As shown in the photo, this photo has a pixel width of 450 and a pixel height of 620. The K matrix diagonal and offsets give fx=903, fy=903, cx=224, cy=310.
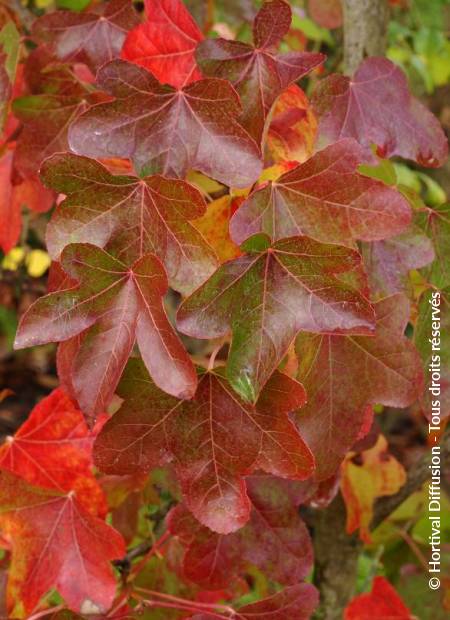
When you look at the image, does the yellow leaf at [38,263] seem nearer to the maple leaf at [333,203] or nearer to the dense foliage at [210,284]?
the dense foliage at [210,284]

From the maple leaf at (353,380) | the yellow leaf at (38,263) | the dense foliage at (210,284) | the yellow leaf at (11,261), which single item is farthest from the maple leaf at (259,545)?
the yellow leaf at (38,263)

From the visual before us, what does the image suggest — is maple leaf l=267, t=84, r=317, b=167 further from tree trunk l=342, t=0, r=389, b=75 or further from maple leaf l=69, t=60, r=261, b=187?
tree trunk l=342, t=0, r=389, b=75

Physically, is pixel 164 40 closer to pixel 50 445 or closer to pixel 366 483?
pixel 50 445

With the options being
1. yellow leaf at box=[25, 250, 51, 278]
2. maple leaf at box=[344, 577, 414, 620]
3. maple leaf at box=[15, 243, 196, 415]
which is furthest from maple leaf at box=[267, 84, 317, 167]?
yellow leaf at box=[25, 250, 51, 278]

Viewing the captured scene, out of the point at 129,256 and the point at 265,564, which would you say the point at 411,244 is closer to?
the point at 129,256

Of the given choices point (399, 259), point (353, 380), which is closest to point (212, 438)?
point (353, 380)

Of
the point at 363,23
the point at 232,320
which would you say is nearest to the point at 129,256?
the point at 232,320
